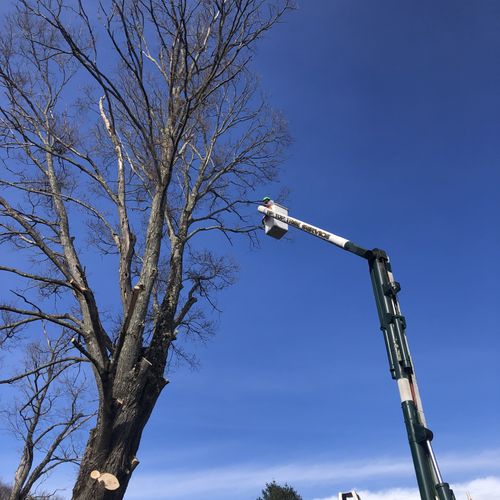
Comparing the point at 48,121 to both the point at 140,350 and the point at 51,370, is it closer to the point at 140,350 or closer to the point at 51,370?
the point at 140,350

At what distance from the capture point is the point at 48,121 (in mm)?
9203

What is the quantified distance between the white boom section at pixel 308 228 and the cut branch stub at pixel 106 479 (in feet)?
10.5

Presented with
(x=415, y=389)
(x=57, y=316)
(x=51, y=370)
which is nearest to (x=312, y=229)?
(x=415, y=389)

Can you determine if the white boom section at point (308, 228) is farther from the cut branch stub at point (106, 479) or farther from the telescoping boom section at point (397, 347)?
the cut branch stub at point (106, 479)

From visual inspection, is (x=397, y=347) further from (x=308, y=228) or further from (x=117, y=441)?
(x=117, y=441)

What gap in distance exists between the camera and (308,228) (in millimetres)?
4609

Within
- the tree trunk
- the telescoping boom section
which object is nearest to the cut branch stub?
the tree trunk

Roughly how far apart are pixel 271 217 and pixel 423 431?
2320 millimetres

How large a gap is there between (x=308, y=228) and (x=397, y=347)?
55.8 inches

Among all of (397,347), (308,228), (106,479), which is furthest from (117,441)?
(397,347)

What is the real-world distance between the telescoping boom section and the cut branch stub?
3.06 meters

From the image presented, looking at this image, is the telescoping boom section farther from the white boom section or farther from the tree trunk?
the tree trunk

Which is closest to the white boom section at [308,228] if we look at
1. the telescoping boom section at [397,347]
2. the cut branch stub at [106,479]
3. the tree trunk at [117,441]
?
the telescoping boom section at [397,347]

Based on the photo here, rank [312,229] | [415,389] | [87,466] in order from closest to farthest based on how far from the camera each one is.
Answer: [415,389], [312,229], [87,466]
